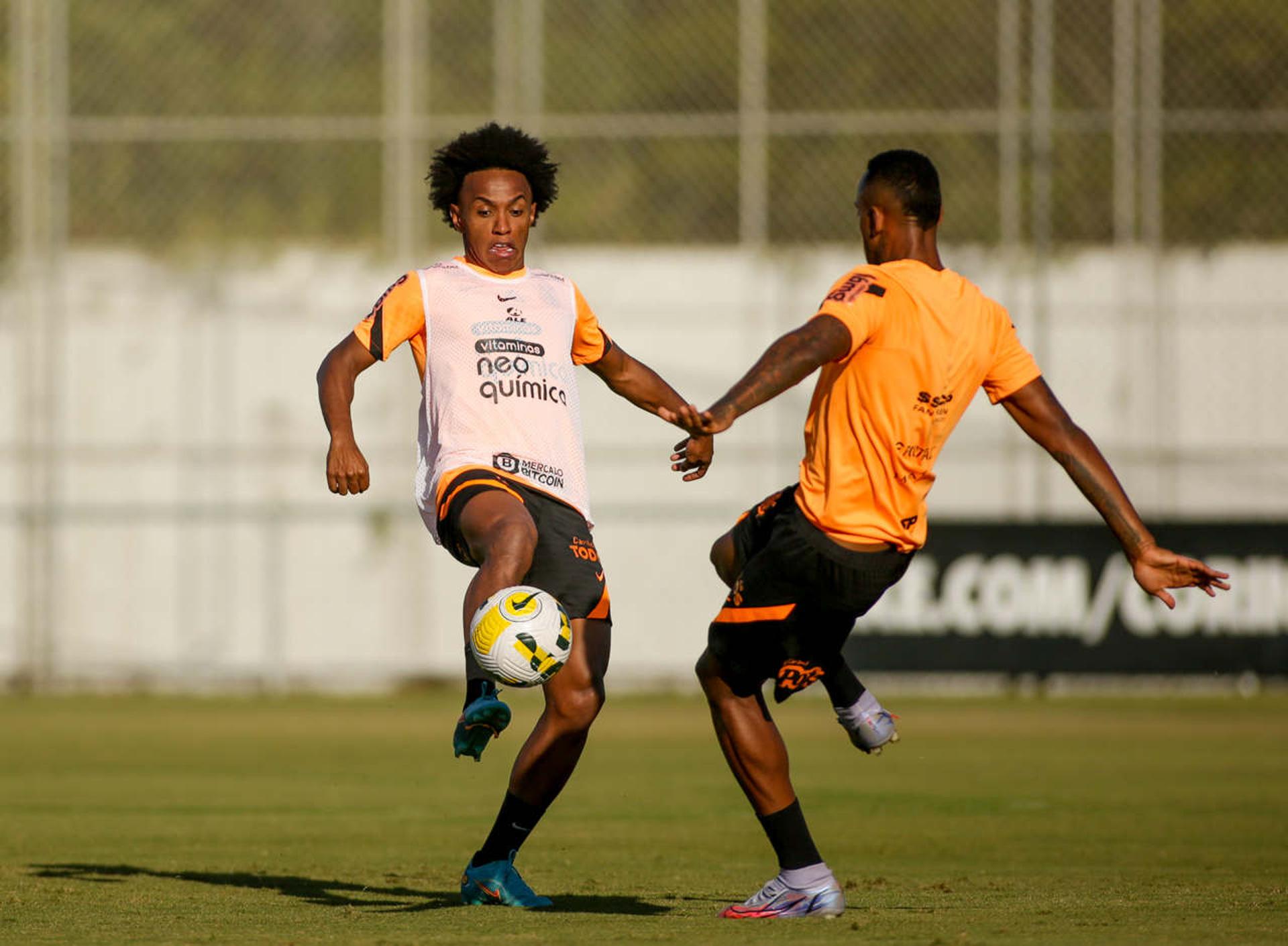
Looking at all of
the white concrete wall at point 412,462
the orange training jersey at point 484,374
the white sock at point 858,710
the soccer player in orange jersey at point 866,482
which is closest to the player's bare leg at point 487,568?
the orange training jersey at point 484,374

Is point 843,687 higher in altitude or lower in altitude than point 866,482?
lower

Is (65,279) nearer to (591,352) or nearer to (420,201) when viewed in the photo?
(420,201)

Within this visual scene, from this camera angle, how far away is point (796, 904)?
21.7 feet

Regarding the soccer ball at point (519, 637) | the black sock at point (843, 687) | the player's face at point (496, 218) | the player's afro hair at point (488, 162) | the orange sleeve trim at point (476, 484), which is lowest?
the black sock at point (843, 687)

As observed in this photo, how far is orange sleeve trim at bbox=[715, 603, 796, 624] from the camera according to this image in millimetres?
6613

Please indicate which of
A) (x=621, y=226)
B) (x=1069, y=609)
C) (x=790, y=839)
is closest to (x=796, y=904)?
(x=790, y=839)

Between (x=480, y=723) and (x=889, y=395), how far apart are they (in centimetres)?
160

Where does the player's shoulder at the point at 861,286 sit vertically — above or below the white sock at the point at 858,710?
above

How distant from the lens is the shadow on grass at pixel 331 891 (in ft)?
22.7

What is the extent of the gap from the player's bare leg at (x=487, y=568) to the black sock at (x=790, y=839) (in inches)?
37.7

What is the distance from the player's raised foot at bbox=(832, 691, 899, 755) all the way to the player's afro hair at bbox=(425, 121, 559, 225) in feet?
7.15

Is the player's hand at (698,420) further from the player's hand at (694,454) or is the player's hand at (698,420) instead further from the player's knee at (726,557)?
the player's knee at (726,557)

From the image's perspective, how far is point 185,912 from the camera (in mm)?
6723

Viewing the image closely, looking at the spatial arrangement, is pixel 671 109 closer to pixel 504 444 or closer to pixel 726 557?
pixel 504 444
